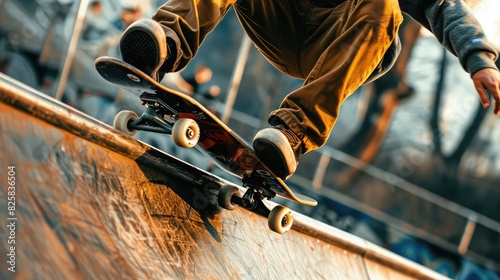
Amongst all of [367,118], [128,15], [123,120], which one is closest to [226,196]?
[123,120]

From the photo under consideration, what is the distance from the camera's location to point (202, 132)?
362cm

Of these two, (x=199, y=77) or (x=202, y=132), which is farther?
(x=199, y=77)

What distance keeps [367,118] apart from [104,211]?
37.6ft

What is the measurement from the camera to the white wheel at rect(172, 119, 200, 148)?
3.36 m

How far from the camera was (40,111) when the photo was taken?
264 centimetres

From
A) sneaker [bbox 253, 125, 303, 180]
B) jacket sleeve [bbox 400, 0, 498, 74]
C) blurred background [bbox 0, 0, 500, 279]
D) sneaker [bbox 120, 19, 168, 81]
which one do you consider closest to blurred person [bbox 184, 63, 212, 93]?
blurred background [bbox 0, 0, 500, 279]

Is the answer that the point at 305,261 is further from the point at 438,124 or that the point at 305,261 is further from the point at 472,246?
the point at 438,124

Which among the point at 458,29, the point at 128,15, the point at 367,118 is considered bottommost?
the point at 367,118

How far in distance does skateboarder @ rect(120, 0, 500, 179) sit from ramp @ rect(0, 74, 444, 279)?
0.40m

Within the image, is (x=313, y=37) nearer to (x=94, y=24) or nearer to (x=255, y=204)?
(x=255, y=204)

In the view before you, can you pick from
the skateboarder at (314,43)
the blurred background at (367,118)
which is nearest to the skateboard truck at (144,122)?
the skateboarder at (314,43)

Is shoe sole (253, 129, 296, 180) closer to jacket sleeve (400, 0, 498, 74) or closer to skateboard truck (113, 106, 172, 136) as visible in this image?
skateboard truck (113, 106, 172, 136)

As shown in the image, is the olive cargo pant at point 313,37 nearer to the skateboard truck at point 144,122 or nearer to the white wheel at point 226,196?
the skateboard truck at point 144,122

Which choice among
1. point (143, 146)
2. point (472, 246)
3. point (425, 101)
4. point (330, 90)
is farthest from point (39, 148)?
point (425, 101)
